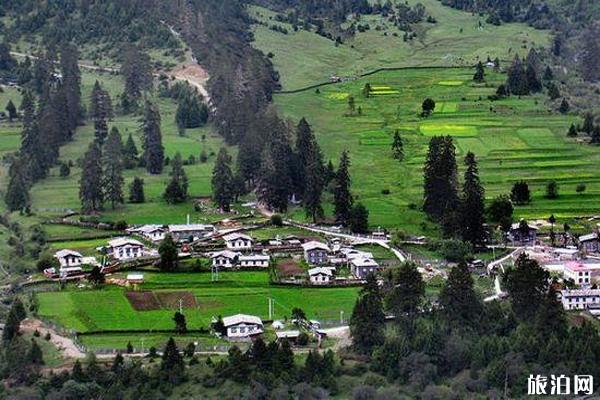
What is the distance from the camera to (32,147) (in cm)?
9606

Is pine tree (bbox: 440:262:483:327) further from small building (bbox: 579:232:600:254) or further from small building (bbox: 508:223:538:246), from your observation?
small building (bbox: 579:232:600:254)

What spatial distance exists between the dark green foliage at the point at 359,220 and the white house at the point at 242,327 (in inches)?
728

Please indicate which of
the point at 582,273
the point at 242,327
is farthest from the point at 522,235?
the point at 242,327

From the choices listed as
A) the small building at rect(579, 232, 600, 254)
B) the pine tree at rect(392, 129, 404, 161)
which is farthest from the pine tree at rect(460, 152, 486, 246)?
the pine tree at rect(392, 129, 404, 161)

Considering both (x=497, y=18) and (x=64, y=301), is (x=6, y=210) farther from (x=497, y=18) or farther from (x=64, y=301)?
(x=497, y=18)

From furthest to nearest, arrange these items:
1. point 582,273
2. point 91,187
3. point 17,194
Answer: point 17,194 → point 91,187 → point 582,273

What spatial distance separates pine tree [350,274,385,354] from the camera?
52625mm

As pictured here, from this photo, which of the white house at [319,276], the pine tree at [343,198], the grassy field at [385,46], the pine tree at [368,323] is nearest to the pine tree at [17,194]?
the pine tree at [343,198]

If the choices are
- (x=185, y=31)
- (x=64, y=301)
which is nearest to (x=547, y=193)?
(x=64, y=301)

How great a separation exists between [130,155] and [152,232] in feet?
80.4

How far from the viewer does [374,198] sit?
Result: 82.5 metres

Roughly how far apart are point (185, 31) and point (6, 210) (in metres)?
57.6

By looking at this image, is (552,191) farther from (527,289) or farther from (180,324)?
(180,324)

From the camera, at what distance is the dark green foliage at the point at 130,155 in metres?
96.1
